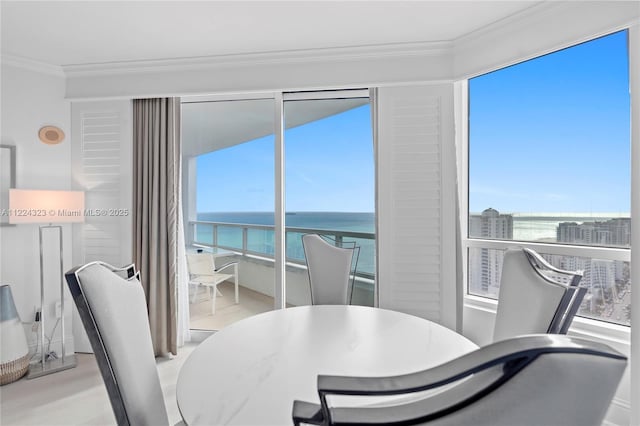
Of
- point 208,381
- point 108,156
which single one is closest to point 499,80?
point 208,381

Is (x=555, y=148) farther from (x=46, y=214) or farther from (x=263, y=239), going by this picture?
(x=46, y=214)

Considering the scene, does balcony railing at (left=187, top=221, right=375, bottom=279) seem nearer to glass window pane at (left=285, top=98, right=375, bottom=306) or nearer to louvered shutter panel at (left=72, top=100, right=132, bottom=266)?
glass window pane at (left=285, top=98, right=375, bottom=306)

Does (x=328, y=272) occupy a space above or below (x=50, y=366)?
above

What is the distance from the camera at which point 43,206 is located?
2.73 m

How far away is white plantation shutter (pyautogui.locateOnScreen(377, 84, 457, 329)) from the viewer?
2.81m

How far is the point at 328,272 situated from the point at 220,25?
76.2 inches

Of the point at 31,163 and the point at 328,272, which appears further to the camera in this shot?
the point at 31,163

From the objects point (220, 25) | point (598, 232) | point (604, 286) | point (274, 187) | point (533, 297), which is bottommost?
point (604, 286)

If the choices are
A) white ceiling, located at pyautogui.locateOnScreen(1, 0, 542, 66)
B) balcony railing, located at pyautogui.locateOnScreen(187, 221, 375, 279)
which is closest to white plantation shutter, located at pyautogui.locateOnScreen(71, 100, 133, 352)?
white ceiling, located at pyautogui.locateOnScreen(1, 0, 542, 66)

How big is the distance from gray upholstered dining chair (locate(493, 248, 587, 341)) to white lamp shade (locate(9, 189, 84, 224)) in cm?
325

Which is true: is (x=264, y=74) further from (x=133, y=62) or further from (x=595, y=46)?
(x=595, y=46)

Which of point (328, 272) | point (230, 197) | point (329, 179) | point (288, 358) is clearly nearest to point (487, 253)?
point (328, 272)

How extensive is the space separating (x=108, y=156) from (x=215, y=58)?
137 cm

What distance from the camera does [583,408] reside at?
467 millimetres
